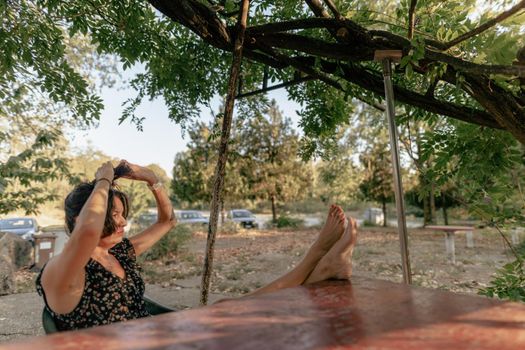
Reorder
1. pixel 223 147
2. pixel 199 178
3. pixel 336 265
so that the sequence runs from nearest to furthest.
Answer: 1. pixel 336 265
2. pixel 223 147
3. pixel 199 178

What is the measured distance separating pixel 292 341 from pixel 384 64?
1.60 meters

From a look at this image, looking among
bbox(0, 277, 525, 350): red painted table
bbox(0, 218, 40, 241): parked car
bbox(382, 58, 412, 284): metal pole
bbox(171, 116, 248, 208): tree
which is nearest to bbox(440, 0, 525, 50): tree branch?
bbox(382, 58, 412, 284): metal pole

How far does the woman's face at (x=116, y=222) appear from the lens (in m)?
1.70

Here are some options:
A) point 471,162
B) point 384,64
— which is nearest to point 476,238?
point 471,162

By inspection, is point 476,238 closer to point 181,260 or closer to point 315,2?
point 181,260

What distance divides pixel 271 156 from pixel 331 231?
15569 millimetres

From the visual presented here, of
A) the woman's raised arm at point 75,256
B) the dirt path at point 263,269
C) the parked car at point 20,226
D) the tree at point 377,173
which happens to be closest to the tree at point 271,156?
the tree at point 377,173

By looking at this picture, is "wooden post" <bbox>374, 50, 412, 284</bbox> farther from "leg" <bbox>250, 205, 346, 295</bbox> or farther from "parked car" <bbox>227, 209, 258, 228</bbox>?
"parked car" <bbox>227, 209, 258, 228</bbox>

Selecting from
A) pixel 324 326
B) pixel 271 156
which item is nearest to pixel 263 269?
pixel 324 326

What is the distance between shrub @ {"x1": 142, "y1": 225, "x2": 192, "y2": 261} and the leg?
26.7 feet

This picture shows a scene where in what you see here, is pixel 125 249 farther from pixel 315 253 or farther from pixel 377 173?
pixel 377 173

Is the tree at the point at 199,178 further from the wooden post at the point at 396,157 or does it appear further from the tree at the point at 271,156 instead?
the wooden post at the point at 396,157

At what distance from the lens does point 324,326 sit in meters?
0.85

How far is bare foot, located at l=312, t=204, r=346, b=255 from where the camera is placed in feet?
5.92
